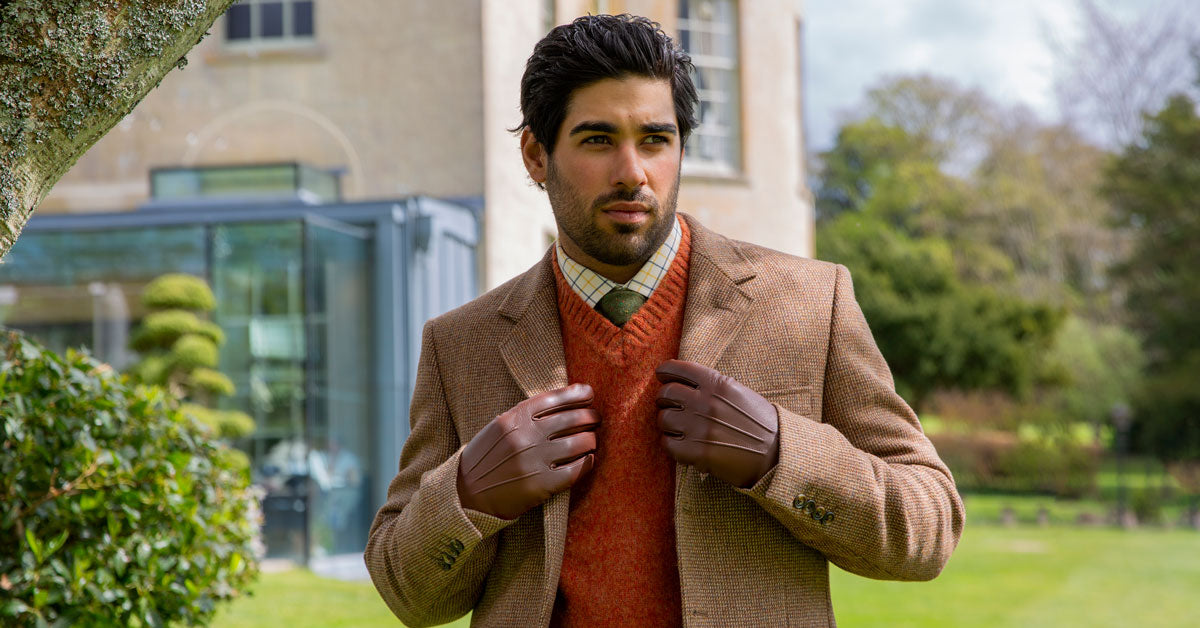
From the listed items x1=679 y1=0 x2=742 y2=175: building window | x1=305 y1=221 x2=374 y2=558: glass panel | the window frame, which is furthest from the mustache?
x1=679 y1=0 x2=742 y2=175: building window

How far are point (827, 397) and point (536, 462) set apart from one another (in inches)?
17.3

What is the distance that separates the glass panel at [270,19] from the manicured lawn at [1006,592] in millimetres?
4722

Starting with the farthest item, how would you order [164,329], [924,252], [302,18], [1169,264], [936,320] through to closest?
[924,252], [936,320], [1169,264], [302,18], [164,329]

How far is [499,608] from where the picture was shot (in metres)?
1.92

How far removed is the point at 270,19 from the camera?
38.8 feet

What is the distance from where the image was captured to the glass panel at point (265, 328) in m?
10.9

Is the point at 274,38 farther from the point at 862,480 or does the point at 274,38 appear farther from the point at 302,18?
the point at 862,480

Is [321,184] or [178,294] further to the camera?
[321,184]


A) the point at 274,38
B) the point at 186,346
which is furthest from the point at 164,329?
the point at 274,38

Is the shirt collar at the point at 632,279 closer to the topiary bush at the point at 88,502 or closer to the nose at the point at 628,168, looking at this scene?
the nose at the point at 628,168

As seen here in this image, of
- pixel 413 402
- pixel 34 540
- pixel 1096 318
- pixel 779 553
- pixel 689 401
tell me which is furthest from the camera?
pixel 1096 318

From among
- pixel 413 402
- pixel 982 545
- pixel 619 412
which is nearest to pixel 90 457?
pixel 413 402

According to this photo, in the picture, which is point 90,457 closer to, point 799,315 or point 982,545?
point 799,315

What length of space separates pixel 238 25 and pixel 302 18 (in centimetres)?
57
